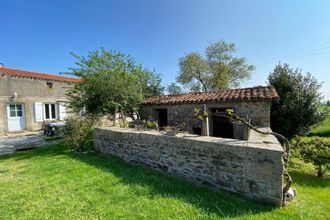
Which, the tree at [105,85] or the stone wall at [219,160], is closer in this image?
the stone wall at [219,160]

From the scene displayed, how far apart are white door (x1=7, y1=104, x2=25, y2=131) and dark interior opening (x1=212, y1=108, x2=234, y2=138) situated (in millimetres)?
16320

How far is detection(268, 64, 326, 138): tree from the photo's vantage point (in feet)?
34.0

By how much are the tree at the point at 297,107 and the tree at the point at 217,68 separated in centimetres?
1264

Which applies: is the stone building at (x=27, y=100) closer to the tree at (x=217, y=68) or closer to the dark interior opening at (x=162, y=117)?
the dark interior opening at (x=162, y=117)

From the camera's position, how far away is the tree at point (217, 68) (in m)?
23.5

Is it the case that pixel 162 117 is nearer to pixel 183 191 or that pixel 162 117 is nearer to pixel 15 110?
pixel 183 191

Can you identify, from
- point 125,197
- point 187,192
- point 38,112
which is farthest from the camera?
point 38,112

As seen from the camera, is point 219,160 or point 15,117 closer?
point 219,160

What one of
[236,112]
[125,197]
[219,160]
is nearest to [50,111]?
[236,112]

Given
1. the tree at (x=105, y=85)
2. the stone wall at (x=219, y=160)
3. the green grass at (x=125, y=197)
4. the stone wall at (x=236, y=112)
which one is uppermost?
the tree at (x=105, y=85)

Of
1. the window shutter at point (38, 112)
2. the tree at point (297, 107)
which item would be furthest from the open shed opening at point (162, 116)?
the window shutter at point (38, 112)

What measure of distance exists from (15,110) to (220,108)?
1690 centimetres

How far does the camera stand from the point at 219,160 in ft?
14.3

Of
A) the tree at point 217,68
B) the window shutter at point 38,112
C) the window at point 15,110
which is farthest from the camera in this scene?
the tree at point 217,68
